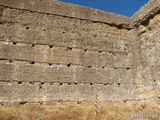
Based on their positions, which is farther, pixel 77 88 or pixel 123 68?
pixel 123 68

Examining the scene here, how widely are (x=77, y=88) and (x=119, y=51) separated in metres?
2.90

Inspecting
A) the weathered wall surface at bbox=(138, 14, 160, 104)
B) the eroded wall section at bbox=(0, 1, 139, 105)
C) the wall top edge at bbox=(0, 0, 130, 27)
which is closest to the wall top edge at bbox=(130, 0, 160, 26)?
the weathered wall surface at bbox=(138, 14, 160, 104)

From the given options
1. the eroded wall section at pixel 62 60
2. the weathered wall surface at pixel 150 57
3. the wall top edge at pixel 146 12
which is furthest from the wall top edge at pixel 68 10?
the weathered wall surface at pixel 150 57

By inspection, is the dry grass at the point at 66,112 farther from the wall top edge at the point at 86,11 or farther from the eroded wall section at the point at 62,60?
the wall top edge at the point at 86,11

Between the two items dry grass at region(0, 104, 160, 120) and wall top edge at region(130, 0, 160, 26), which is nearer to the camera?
dry grass at region(0, 104, 160, 120)

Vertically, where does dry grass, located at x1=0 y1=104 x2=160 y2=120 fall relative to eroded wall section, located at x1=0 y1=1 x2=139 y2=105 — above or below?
below

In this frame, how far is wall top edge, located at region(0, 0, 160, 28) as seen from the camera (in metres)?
8.19

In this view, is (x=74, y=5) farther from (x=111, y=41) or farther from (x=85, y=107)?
(x=85, y=107)

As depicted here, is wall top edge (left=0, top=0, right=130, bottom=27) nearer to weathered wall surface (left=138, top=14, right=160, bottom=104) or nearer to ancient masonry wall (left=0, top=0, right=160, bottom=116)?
ancient masonry wall (left=0, top=0, right=160, bottom=116)

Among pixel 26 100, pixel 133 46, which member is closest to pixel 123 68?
pixel 133 46

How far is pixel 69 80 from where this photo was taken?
7.80 m

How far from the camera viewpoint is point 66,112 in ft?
21.8

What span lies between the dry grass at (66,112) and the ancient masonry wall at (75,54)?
0.39 metres

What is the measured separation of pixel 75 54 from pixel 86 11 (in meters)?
2.32
